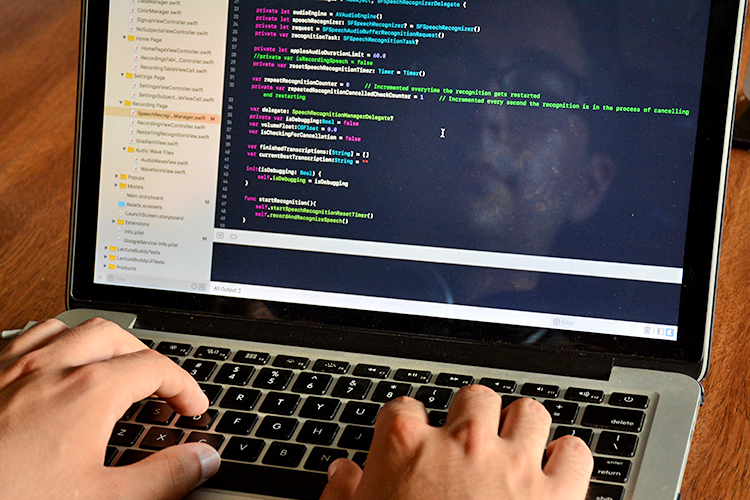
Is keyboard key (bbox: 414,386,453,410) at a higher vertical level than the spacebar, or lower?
higher

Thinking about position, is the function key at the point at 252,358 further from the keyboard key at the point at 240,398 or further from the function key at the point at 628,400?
the function key at the point at 628,400

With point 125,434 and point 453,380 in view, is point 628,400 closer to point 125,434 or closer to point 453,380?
point 453,380

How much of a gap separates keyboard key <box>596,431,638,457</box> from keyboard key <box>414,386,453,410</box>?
0.13 metres

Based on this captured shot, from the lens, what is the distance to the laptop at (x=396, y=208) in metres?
0.62

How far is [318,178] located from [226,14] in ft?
0.64

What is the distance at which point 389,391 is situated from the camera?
0.61m

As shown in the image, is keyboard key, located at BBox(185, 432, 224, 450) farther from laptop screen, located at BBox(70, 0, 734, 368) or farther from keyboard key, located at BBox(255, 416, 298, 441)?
laptop screen, located at BBox(70, 0, 734, 368)

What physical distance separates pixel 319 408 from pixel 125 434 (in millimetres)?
168

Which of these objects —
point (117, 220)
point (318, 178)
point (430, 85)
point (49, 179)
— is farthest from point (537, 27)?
point (49, 179)

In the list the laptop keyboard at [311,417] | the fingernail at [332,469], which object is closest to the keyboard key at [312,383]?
the laptop keyboard at [311,417]

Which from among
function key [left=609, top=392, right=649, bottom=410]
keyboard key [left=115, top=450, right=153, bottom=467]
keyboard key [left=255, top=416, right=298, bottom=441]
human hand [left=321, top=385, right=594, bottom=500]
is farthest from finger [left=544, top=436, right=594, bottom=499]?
keyboard key [left=115, top=450, right=153, bottom=467]

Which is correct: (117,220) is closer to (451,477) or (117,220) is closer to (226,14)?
(226,14)

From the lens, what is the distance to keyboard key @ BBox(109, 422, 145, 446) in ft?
1.90

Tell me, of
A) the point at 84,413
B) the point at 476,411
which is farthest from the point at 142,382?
the point at 476,411
